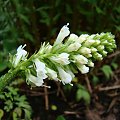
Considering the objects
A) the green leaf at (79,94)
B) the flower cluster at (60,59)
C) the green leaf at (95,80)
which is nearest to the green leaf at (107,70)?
the green leaf at (95,80)

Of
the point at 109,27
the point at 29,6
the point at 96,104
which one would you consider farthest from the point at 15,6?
the point at 96,104

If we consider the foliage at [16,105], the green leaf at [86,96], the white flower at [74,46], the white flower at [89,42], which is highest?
the green leaf at [86,96]

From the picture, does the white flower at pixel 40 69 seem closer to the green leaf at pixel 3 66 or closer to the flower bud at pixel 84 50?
the flower bud at pixel 84 50

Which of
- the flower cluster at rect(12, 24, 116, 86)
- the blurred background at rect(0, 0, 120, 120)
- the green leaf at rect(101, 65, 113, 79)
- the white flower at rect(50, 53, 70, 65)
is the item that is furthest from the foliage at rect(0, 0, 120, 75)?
the white flower at rect(50, 53, 70, 65)

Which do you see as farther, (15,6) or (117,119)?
(117,119)

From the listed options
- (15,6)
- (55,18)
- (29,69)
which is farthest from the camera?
(55,18)

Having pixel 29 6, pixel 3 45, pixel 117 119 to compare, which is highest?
pixel 29 6

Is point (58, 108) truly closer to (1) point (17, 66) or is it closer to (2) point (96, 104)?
(2) point (96, 104)

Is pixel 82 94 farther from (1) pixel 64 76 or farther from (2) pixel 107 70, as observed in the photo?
(1) pixel 64 76
